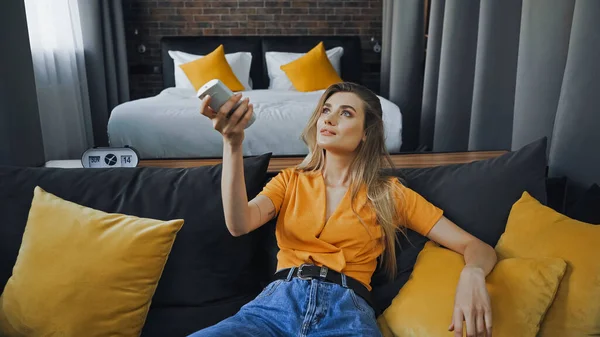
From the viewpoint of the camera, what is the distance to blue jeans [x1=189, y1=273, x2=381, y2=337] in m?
1.20

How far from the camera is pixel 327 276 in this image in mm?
1310

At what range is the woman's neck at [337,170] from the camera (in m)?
1.50

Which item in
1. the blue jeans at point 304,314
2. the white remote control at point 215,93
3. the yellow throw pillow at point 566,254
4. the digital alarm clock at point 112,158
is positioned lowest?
the blue jeans at point 304,314

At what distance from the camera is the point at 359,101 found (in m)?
1.50

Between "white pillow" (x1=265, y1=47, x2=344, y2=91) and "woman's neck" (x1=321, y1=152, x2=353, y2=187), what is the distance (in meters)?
2.85

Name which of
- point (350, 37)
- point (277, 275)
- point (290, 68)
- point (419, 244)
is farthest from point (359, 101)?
point (350, 37)

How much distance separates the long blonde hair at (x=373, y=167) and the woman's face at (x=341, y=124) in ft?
0.07

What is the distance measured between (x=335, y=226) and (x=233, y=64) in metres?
3.24

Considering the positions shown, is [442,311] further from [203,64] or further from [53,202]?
[203,64]

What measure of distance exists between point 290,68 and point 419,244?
3.00 meters

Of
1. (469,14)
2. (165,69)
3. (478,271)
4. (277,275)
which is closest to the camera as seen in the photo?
(478,271)

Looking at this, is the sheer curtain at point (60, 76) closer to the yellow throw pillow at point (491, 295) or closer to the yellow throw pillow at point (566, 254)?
the yellow throw pillow at point (491, 295)

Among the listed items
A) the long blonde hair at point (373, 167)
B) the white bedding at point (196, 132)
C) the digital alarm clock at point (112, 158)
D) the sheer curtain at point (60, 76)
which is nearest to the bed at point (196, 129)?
the white bedding at point (196, 132)

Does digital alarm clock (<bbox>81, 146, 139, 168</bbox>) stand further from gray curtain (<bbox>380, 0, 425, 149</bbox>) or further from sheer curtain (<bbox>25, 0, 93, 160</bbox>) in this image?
gray curtain (<bbox>380, 0, 425, 149</bbox>)
